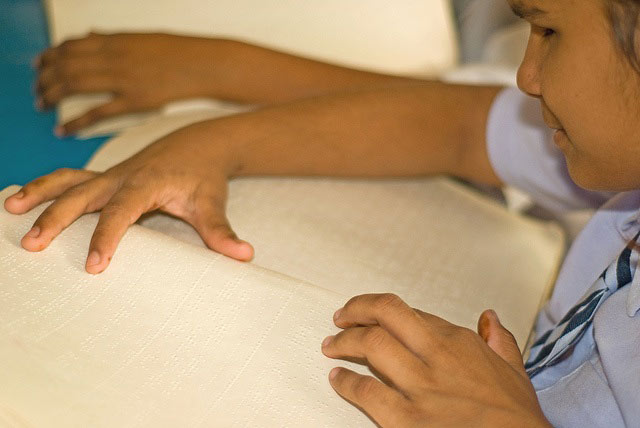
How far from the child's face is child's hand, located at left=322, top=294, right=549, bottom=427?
161mm

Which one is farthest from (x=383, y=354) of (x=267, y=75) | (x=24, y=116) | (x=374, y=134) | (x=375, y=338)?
(x=24, y=116)

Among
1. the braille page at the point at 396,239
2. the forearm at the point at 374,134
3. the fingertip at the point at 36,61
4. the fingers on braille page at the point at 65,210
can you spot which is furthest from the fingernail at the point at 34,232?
the fingertip at the point at 36,61

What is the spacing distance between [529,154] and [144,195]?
42cm

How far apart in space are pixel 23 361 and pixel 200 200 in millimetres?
229

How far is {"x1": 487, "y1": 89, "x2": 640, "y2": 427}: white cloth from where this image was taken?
0.56 m

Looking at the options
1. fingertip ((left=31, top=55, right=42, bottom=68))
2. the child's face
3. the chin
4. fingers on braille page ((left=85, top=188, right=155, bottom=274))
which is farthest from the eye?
fingertip ((left=31, top=55, right=42, bottom=68))

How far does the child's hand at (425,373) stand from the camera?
51cm

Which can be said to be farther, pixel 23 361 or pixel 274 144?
pixel 274 144

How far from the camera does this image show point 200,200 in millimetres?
683

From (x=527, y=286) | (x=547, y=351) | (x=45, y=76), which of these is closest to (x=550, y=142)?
(x=527, y=286)

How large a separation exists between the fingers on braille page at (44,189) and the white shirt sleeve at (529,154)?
17.5 inches

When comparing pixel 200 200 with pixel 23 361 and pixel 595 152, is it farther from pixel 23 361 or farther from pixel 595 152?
pixel 595 152

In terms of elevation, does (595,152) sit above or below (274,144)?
above

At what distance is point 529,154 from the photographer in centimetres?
82
